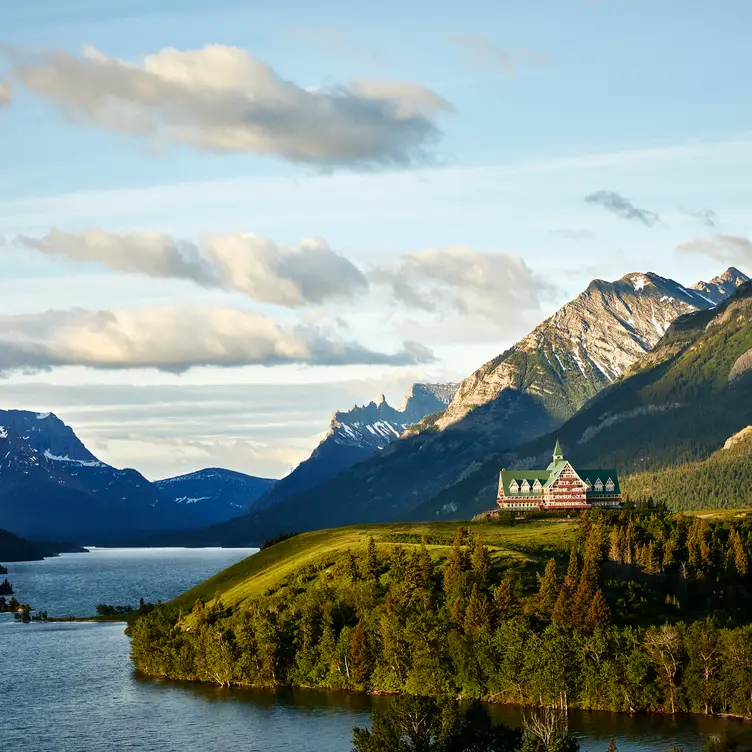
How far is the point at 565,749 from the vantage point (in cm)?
12656

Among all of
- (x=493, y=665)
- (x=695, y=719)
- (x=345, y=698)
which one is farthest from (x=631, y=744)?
(x=345, y=698)

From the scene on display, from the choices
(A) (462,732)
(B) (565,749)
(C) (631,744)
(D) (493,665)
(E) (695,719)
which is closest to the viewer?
(B) (565,749)

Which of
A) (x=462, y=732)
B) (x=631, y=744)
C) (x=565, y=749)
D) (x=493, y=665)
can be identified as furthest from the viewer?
(x=493, y=665)

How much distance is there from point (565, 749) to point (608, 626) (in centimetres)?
7081

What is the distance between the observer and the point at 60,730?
182m

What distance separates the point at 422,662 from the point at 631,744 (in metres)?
42.0

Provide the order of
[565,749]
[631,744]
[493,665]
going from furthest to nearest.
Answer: [493,665] < [631,744] < [565,749]

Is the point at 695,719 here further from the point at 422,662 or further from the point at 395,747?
the point at 395,747

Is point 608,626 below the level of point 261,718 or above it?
above

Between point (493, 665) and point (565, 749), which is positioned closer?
point (565, 749)

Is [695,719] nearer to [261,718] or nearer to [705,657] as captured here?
[705,657]

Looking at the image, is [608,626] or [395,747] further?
[608,626]

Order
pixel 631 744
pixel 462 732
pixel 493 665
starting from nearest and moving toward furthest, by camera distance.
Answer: pixel 462 732, pixel 631 744, pixel 493 665

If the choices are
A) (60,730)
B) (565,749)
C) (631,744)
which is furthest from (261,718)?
(565,749)
